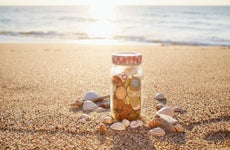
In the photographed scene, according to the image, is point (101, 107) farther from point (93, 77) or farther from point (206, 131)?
point (93, 77)

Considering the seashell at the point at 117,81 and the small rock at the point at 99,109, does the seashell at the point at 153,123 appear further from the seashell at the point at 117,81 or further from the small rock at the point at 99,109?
the small rock at the point at 99,109

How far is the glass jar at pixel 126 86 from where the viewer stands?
2.63m

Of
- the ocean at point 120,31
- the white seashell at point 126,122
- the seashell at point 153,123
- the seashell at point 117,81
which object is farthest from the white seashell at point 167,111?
the ocean at point 120,31

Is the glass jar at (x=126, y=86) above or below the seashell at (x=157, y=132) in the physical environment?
above

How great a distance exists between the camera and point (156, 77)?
475cm

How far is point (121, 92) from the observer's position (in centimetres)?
266

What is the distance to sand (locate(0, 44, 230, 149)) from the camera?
97.0 inches

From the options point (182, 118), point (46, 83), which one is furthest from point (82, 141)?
point (46, 83)

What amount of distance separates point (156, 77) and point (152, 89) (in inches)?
31.4

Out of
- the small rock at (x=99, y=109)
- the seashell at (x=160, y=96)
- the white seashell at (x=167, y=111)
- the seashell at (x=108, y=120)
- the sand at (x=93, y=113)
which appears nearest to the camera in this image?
the sand at (x=93, y=113)

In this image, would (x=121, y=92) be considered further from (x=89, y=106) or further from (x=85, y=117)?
(x=89, y=106)

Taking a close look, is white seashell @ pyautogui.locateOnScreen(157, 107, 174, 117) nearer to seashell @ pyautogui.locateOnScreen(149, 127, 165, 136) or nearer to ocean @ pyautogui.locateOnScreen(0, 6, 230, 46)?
seashell @ pyautogui.locateOnScreen(149, 127, 165, 136)

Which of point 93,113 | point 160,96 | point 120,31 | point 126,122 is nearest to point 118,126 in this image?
point 126,122

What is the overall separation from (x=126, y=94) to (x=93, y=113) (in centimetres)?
48
